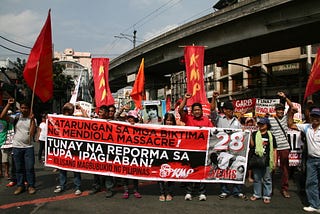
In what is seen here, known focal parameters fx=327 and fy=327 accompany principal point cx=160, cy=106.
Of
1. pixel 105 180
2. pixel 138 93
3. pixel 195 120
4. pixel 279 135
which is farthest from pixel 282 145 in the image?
pixel 138 93

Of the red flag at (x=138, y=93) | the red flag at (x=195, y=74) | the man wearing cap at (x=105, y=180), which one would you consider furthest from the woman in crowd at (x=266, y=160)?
the red flag at (x=138, y=93)

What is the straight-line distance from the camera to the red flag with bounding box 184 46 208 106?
360 inches

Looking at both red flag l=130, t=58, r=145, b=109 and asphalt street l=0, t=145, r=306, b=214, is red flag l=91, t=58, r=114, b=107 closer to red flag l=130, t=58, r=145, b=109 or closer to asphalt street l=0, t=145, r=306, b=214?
red flag l=130, t=58, r=145, b=109

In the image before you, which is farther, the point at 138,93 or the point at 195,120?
the point at 138,93

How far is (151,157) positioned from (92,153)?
108cm

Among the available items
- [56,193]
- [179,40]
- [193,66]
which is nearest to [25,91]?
[179,40]

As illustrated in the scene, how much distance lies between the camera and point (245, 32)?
1602 centimetres

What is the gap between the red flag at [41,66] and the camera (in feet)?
20.3

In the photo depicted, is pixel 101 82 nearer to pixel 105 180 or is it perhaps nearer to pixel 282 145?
pixel 105 180

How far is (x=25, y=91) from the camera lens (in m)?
26.5

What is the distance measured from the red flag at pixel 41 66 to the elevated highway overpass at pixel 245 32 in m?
10.7

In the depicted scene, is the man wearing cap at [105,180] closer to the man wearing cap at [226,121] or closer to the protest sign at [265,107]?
the man wearing cap at [226,121]

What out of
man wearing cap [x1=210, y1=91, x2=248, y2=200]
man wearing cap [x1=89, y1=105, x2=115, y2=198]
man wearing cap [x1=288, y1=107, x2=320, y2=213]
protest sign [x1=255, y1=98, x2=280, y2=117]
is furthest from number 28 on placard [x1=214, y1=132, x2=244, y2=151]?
protest sign [x1=255, y1=98, x2=280, y2=117]

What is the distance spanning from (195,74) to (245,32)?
7.74 m
